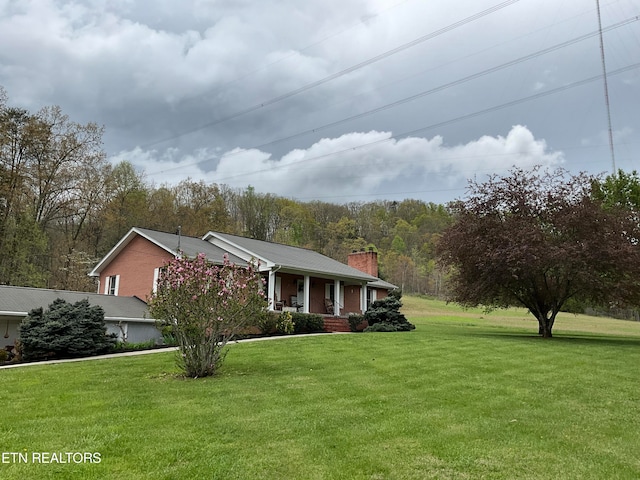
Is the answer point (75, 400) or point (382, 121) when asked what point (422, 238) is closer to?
point (382, 121)

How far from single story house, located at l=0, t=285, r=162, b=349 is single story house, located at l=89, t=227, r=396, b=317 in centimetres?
156

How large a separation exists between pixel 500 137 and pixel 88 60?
17169 mm

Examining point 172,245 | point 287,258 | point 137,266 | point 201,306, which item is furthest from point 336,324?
point 201,306

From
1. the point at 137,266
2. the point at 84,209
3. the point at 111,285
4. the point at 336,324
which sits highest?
the point at 84,209

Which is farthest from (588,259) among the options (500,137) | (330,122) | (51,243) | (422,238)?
(422,238)

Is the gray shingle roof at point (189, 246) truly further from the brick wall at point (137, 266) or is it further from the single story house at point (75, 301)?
the single story house at point (75, 301)

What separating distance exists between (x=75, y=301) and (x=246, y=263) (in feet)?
24.1

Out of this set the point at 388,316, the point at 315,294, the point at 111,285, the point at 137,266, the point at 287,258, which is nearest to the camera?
the point at 388,316

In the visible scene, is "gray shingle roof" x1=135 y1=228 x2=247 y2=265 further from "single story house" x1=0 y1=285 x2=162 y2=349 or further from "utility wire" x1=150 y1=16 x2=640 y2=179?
"utility wire" x1=150 y1=16 x2=640 y2=179

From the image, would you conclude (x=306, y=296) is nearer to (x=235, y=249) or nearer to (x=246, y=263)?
A: (x=246, y=263)

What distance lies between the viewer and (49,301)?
58.6 ft

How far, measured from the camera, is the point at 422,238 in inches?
2143

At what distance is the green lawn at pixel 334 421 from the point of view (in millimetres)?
4324

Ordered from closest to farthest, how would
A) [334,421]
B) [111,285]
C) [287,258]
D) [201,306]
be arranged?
[334,421] < [201,306] < [111,285] < [287,258]
